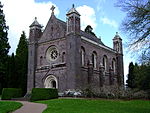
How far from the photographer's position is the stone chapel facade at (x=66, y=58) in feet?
106

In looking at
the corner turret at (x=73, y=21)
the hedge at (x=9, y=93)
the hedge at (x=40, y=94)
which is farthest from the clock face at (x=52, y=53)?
the hedge at (x=40, y=94)

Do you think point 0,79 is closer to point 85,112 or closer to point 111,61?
point 111,61

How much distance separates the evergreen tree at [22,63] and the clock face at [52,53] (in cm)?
938

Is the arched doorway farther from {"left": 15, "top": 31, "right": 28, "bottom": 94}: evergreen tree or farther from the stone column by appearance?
{"left": 15, "top": 31, "right": 28, "bottom": 94}: evergreen tree

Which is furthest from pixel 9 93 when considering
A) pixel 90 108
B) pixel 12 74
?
pixel 90 108

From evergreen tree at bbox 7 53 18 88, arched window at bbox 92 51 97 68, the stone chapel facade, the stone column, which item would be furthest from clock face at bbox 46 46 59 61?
evergreen tree at bbox 7 53 18 88

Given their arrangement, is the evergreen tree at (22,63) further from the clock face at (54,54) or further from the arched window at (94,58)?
the arched window at (94,58)

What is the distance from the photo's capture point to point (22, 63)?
4716 cm

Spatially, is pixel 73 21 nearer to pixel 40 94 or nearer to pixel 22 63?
pixel 40 94

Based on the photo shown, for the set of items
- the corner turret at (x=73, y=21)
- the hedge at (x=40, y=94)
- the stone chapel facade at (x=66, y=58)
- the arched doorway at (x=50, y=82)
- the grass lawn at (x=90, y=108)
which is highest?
the corner turret at (x=73, y=21)

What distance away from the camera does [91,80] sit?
34.3 metres

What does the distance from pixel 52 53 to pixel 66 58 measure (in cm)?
418

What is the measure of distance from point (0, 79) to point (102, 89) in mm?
24767

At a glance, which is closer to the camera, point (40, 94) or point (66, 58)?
point (40, 94)
